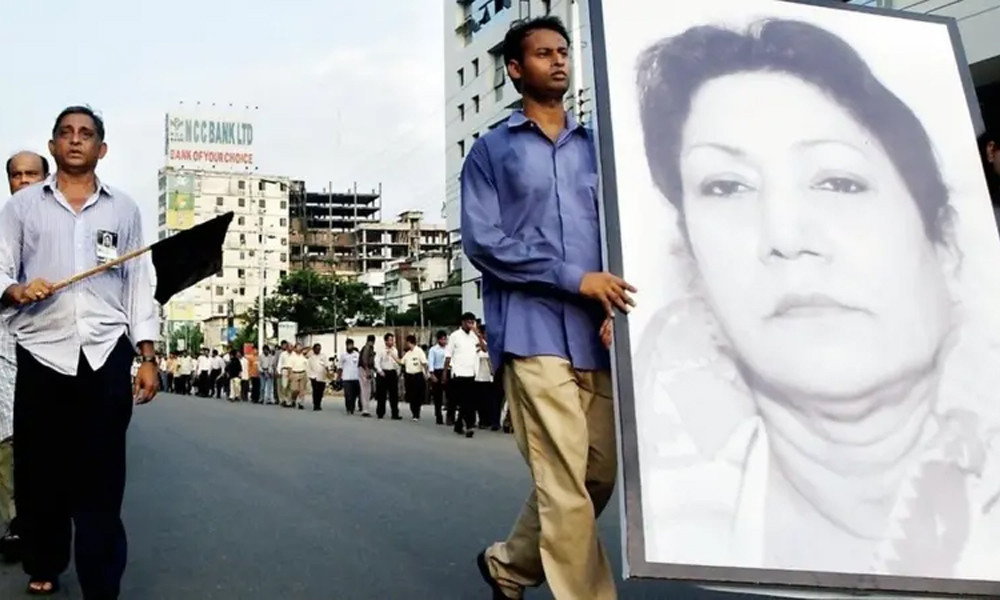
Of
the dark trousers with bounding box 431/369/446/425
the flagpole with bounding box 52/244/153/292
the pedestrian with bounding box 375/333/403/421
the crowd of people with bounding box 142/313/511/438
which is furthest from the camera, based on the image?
the pedestrian with bounding box 375/333/403/421

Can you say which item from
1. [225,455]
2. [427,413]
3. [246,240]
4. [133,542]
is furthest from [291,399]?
[246,240]

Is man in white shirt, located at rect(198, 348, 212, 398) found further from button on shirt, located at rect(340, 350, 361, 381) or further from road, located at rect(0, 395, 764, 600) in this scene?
road, located at rect(0, 395, 764, 600)

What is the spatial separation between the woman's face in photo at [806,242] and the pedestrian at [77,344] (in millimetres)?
2107

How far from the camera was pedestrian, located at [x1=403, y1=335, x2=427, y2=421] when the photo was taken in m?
20.9

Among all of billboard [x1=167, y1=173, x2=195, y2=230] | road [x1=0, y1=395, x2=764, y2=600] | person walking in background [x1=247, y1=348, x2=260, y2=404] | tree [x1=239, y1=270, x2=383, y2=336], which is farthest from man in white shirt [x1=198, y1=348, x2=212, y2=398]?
A: billboard [x1=167, y1=173, x2=195, y2=230]

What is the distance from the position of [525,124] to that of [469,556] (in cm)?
232

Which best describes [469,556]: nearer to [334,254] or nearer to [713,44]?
[713,44]

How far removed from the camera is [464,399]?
641 inches

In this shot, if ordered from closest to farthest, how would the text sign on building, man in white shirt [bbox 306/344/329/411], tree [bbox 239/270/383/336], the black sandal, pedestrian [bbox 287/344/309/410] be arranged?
the black sandal → man in white shirt [bbox 306/344/329/411] → pedestrian [bbox 287/344/309/410] → tree [bbox 239/270/383/336] → the text sign on building

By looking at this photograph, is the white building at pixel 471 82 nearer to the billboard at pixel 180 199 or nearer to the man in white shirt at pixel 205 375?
the man in white shirt at pixel 205 375

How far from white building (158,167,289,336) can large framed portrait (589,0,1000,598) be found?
5080 inches

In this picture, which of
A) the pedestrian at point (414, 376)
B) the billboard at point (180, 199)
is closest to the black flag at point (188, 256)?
the pedestrian at point (414, 376)

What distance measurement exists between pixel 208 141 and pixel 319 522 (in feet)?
416

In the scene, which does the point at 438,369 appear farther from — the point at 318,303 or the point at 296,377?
the point at 318,303
